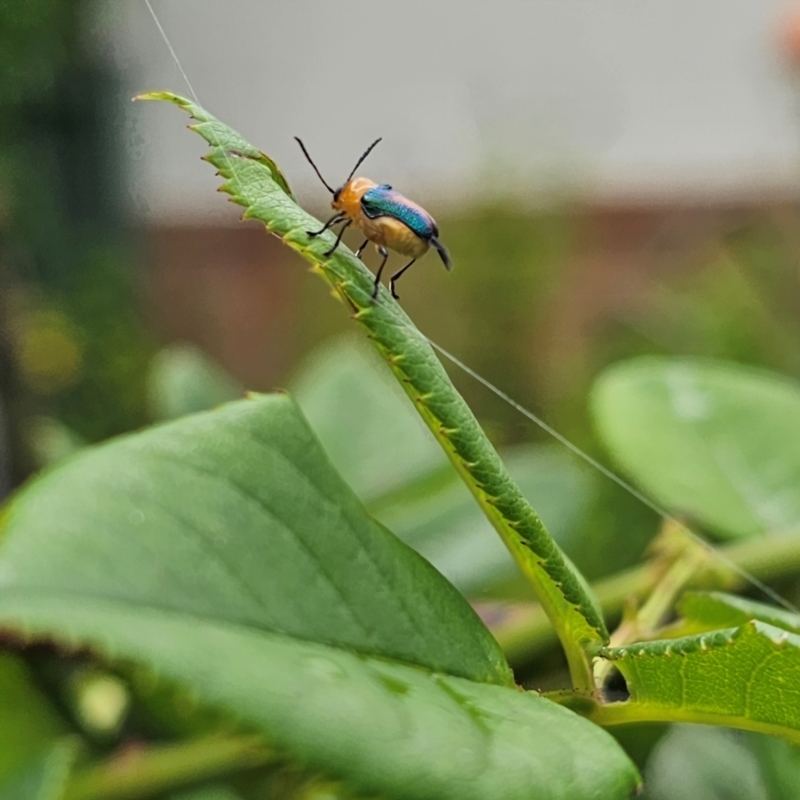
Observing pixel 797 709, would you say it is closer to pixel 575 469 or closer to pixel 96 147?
pixel 575 469

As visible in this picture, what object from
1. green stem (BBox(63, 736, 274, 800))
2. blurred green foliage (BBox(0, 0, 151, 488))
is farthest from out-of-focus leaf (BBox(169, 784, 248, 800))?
blurred green foliage (BBox(0, 0, 151, 488))

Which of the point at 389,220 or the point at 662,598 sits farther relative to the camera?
the point at 662,598

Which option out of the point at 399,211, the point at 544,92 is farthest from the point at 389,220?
the point at 544,92

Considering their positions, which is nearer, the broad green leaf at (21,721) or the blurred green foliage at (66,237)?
the broad green leaf at (21,721)

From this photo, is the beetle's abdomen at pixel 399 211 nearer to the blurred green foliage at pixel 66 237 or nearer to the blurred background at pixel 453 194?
the blurred background at pixel 453 194

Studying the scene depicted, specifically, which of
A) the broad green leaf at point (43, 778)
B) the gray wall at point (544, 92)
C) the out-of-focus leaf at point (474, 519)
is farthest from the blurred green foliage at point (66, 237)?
the broad green leaf at point (43, 778)

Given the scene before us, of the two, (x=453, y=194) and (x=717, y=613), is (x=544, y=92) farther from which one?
(x=717, y=613)

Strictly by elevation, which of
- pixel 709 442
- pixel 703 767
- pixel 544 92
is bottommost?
pixel 703 767
